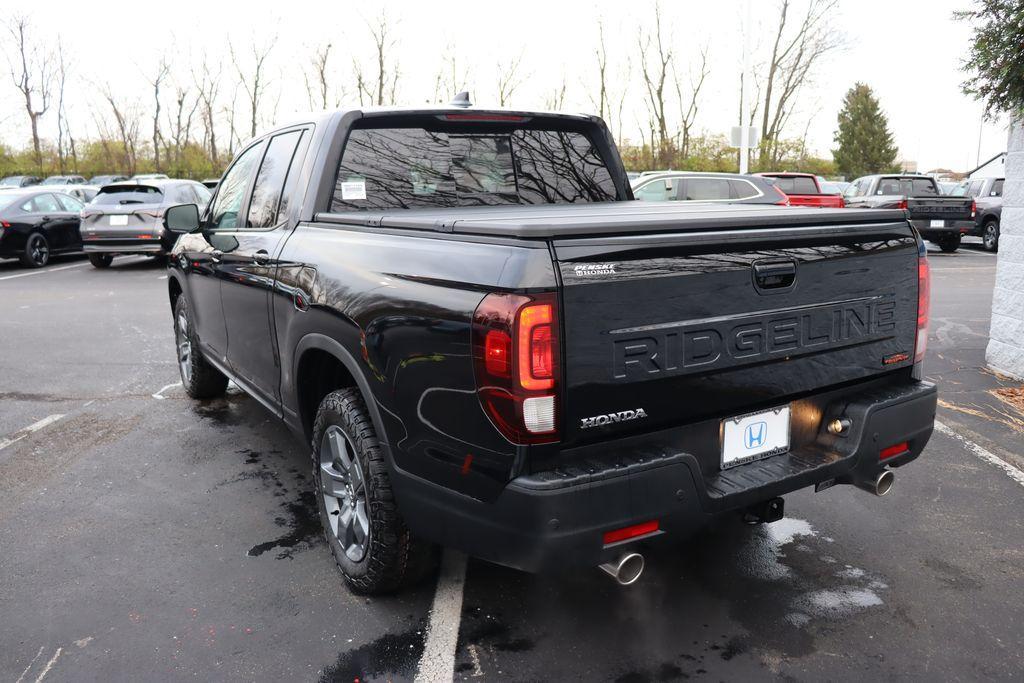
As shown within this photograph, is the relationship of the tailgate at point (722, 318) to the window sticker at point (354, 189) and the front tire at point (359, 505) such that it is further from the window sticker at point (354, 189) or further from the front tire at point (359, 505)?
the window sticker at point (354, 189)

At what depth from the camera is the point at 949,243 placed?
61.5 feet

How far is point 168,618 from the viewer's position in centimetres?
307

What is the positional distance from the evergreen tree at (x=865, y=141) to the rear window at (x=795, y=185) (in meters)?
40.2

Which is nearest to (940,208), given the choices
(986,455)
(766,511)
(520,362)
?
(986,455)

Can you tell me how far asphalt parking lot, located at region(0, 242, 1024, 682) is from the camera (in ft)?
9.13

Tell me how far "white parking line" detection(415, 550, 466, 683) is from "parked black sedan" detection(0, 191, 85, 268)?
14587 mm

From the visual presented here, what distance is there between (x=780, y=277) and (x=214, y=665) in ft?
7.66

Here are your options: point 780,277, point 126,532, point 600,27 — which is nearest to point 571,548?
point 780,277

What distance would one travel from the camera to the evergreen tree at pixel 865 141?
183 ft

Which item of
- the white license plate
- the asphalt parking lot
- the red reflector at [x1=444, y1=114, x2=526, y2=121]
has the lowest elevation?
the asphalt parking lot

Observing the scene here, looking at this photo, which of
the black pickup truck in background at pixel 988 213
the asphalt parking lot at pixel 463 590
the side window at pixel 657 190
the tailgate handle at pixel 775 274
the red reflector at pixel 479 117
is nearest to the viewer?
the tailgate handle at pixel 775 274

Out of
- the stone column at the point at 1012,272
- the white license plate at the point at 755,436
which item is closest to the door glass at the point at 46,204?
the stone column at the point at 1012,272

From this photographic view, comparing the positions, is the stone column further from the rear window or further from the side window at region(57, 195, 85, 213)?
the side window at region(57, 195, 85, 213)

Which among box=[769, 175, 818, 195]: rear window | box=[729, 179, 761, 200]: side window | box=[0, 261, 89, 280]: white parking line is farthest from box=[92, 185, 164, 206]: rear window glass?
box=[769, 175, 818, 195]: rear window
